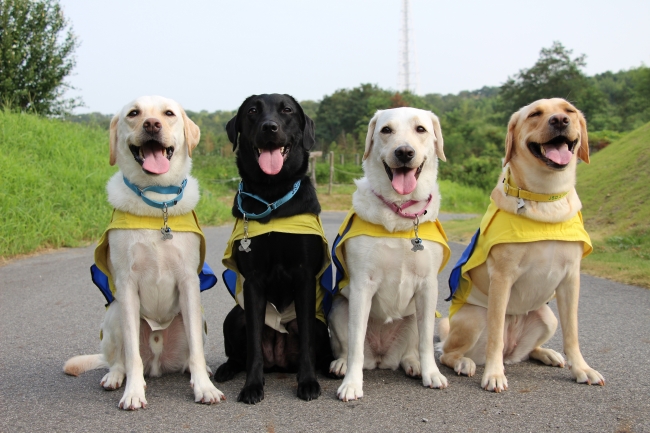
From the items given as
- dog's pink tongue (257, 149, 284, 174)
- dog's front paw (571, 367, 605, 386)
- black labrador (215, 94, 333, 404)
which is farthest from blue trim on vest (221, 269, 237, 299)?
dog's front paw (571, 367, 605, 386)

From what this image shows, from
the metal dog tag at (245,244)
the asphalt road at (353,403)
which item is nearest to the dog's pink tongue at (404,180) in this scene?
the metal dog tag at (245,244)

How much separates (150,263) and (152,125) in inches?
33.0

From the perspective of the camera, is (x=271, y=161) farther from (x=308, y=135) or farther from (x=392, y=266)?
(x=392, y=266)

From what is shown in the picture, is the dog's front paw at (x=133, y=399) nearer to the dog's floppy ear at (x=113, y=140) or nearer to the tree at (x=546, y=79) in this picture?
the dog's floppy ear at (x=113, y=140)

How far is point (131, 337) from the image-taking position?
328 cm

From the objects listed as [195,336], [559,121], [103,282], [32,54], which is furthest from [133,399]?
[32,54]

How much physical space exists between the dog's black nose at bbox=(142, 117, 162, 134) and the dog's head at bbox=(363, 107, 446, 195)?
1.36 meters

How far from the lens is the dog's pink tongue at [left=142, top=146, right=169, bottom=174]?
3355 mm

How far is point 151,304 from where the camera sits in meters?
3.40

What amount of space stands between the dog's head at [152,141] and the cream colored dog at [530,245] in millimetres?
2080

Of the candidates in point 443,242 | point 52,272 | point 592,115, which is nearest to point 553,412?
point 443,242

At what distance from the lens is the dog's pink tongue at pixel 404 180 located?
11.2 feet

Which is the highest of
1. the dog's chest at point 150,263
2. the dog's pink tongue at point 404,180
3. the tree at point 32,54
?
the tree at point 32,54

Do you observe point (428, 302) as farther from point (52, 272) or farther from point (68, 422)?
point (52, 272)
